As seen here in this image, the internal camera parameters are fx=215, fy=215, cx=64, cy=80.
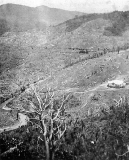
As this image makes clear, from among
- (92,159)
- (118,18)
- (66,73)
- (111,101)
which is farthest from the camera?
(118,18)

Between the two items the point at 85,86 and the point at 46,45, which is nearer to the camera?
the point at 85,86

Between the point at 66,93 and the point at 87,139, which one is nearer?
the point at 87,139

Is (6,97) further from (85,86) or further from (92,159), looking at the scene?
(92,159)

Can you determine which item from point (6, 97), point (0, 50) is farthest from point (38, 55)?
point (6, 97)

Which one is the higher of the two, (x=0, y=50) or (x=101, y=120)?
(x=0, y=50)

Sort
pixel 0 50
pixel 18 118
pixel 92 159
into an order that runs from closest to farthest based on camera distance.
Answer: pixel 92 159
pixel 18 118
pixel 0 50

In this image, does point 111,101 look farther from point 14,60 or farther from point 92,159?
point 14,60

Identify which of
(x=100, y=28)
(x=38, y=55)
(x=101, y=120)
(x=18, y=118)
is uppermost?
(x=100, y=28)
